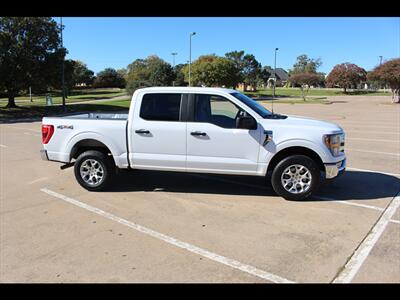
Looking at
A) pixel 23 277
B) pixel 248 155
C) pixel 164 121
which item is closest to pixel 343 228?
pixel 248 155

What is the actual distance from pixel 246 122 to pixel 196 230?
2.07m

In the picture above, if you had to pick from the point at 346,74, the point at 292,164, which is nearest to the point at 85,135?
the point at 292,164

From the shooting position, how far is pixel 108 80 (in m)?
93.9

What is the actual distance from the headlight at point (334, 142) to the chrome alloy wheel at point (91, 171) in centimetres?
394

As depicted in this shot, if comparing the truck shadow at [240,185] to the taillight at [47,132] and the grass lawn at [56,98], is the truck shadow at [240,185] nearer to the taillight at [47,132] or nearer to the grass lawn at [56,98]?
the taillight at [47,132]

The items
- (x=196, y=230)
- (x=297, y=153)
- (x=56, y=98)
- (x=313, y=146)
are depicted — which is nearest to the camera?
(x=196, y=230)

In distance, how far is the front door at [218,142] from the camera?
617cm

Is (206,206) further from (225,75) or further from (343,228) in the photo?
(225,75)

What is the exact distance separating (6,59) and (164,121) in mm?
23817

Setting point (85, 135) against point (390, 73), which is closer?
point (85, 135)

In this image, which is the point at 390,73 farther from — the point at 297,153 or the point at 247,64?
the point at 247,64

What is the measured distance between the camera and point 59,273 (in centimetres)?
373

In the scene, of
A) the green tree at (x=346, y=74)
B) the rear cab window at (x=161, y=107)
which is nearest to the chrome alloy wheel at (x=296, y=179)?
the rear cab window at (x=161, y=107)
